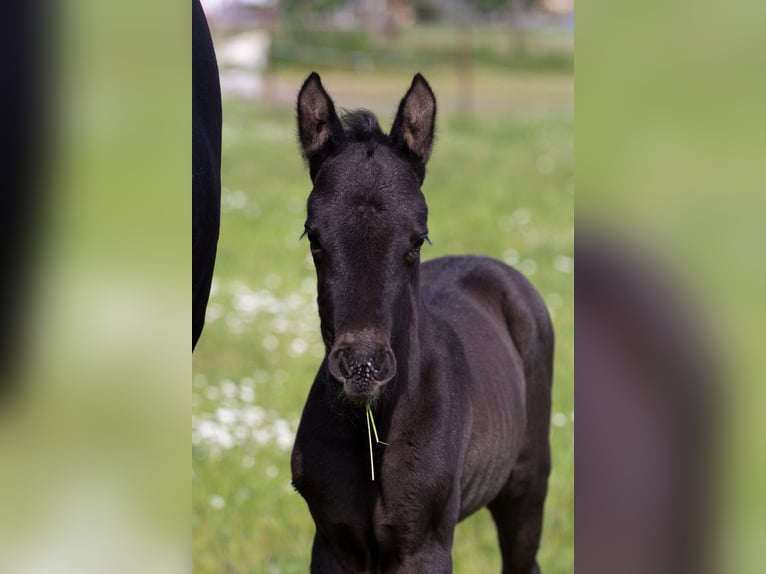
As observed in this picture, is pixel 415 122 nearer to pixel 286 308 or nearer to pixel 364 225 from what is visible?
pixel 364 225

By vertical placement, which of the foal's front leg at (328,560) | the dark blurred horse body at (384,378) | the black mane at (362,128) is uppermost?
the black mane at (362,128)

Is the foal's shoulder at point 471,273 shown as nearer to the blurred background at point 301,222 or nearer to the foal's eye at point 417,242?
the blurred background at point 301,222

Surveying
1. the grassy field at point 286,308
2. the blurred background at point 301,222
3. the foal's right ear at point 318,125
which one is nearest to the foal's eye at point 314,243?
the foal's right ear at point 318,125

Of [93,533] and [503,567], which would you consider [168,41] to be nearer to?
[93,533]

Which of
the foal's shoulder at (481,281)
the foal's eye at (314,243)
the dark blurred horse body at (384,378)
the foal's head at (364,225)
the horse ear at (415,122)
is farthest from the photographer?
the foal's shoulder at (481,281)

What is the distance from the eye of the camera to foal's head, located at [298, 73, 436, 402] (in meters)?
2.80

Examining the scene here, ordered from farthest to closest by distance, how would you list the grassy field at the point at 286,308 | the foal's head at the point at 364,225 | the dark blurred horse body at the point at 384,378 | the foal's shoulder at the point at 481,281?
the grassy field at the point at 286,308 < the foal's shoulder at the point at 481,281 < the dark blurred horse body at the point at 384,378 < the foal's head at the point at 364,225

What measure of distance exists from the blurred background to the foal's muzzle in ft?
3.78

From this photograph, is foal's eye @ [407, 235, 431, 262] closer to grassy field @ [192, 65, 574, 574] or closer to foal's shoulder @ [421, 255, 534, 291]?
foal's shoulder @ [421, 255, 534, 291]

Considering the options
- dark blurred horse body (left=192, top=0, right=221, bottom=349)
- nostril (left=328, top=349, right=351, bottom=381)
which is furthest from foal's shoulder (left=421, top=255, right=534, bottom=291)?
nostril (left=328, top=349, right=351, bottom=381)

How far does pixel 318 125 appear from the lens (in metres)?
3.36

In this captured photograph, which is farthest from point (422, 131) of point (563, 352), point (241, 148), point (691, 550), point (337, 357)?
point (241, 148)

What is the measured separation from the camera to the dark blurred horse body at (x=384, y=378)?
9.57 ft

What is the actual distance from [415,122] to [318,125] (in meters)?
0.27
